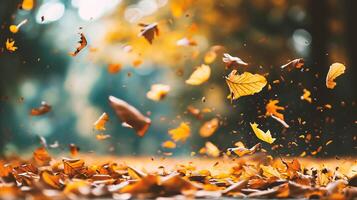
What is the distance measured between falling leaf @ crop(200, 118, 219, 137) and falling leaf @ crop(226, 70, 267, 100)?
15.5 feet

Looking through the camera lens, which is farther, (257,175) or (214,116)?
(214,116)

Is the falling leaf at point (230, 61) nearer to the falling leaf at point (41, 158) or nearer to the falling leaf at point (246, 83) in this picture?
the falling leaf at point (246, 83)

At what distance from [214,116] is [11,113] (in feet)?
10.4

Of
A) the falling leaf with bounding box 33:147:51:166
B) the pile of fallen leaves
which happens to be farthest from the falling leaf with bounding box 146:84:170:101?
the pile of fallen leaves

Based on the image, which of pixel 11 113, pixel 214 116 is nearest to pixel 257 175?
pixel 214 116

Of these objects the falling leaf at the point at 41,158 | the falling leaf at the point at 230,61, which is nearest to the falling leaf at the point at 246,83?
the falling leaf at the point at 230,61

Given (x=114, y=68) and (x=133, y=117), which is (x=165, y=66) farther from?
(x=133, y=117)

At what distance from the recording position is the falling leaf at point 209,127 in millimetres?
7453

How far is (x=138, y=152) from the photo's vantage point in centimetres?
897

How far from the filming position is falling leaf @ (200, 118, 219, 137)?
745 cm

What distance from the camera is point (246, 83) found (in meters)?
2.54

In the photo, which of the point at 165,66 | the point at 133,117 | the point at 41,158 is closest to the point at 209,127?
the point at 165,66

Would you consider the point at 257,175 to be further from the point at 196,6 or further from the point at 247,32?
the point at 196,6

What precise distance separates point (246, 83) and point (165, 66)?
6.96m
